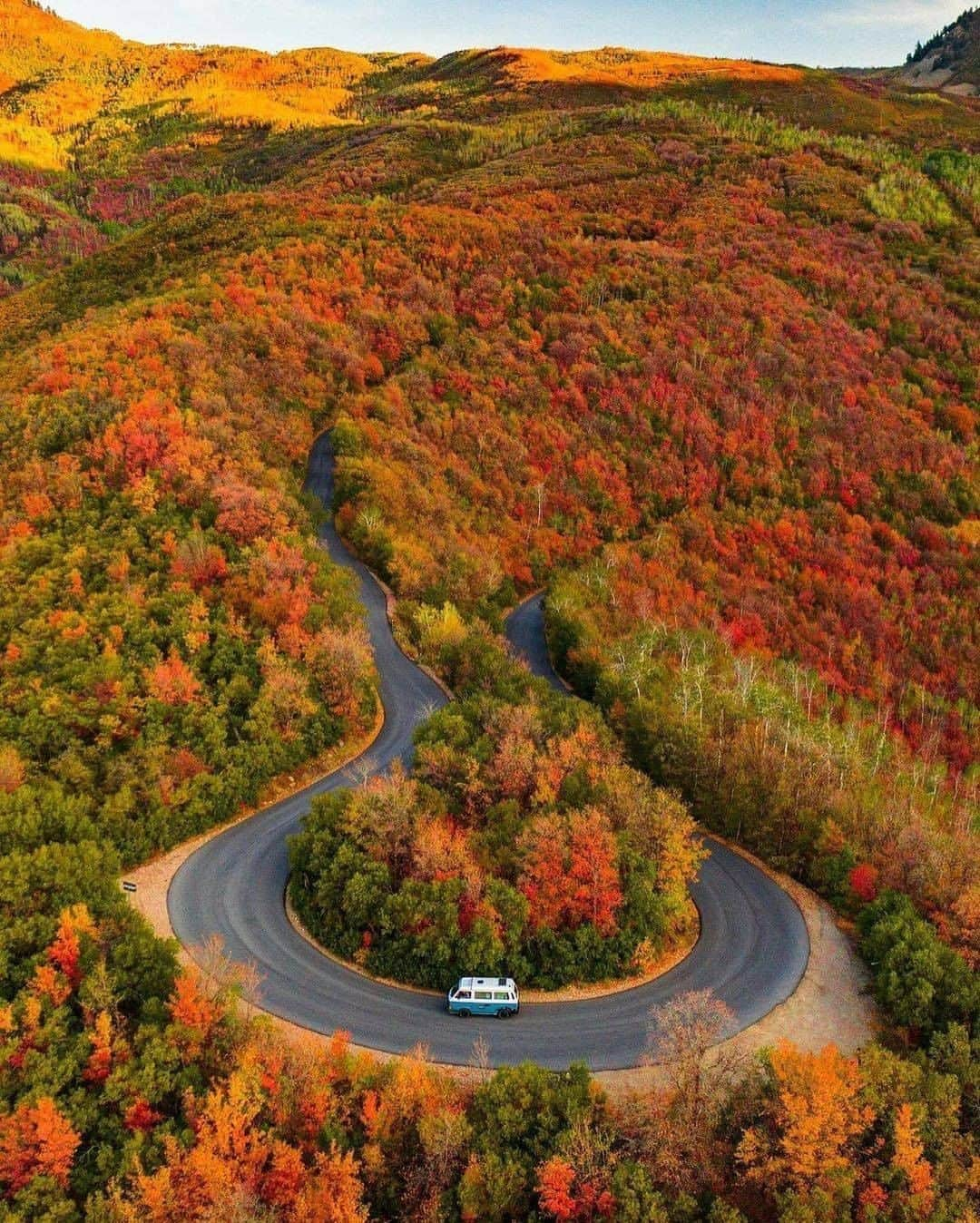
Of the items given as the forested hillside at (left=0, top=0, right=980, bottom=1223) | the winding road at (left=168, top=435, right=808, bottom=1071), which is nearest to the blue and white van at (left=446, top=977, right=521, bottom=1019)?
the winding road at (left=168, top=435, right=808, bottom=1071)

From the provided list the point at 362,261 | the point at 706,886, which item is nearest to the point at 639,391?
the point at 362,261

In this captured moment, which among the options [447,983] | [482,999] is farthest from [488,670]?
[482,999]

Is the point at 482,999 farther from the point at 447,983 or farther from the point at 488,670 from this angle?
the point at 488,670

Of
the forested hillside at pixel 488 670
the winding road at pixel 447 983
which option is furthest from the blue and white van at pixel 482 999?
the forested hillside at pixel 488 670

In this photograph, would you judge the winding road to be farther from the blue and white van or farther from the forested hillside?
the forested hillside

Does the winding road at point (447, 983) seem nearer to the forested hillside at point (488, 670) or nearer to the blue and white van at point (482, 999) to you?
A: the blue and white van at point (482, 999)

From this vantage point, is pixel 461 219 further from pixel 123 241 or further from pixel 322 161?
pixel 322 161
